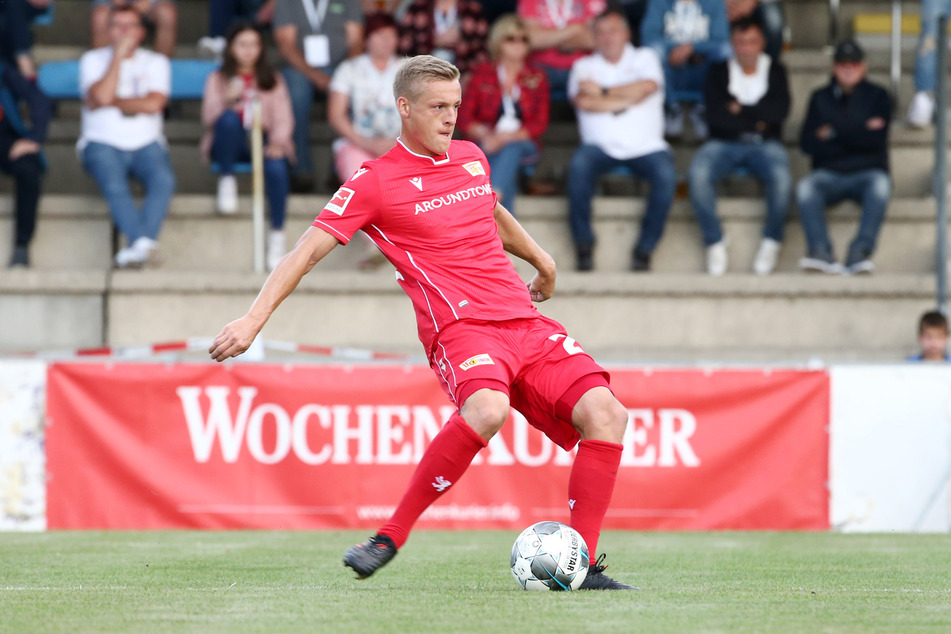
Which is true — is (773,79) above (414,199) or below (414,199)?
above

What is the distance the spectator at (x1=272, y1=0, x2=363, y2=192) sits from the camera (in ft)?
40.1

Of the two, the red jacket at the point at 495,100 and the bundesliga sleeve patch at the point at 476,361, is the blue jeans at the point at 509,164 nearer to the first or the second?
the red jacket at the point at 495,100

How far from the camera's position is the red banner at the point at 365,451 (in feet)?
29.9

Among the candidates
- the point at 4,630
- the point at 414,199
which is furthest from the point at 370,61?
the point at 4,630

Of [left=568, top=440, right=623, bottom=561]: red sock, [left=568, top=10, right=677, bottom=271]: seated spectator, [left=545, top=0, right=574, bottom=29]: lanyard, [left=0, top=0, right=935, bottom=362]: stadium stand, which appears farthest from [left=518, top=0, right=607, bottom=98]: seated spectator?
[left=568, top=440, right=623, bottom=561]: red sock

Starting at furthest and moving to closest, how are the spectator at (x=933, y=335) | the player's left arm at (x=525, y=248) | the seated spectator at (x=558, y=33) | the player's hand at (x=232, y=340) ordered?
the seated spectator at (x=558, y=33), the spectator at (x=933, y=335), the player's left arm at (x=525, y=248), the player's hand at (x=232, y=340)

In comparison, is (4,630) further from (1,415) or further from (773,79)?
(773,79)

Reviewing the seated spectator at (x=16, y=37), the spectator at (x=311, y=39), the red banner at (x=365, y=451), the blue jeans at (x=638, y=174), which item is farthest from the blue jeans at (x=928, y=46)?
the seated spectator at (x=16, y=37)

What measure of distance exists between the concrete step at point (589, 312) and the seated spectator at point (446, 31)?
2.30 metres

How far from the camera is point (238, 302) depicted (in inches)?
447

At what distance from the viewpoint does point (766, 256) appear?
1184 cm

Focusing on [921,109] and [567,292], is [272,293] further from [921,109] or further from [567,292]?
[921,109]

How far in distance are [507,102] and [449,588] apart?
7.22 m

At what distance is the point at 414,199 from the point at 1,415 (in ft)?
15.7
